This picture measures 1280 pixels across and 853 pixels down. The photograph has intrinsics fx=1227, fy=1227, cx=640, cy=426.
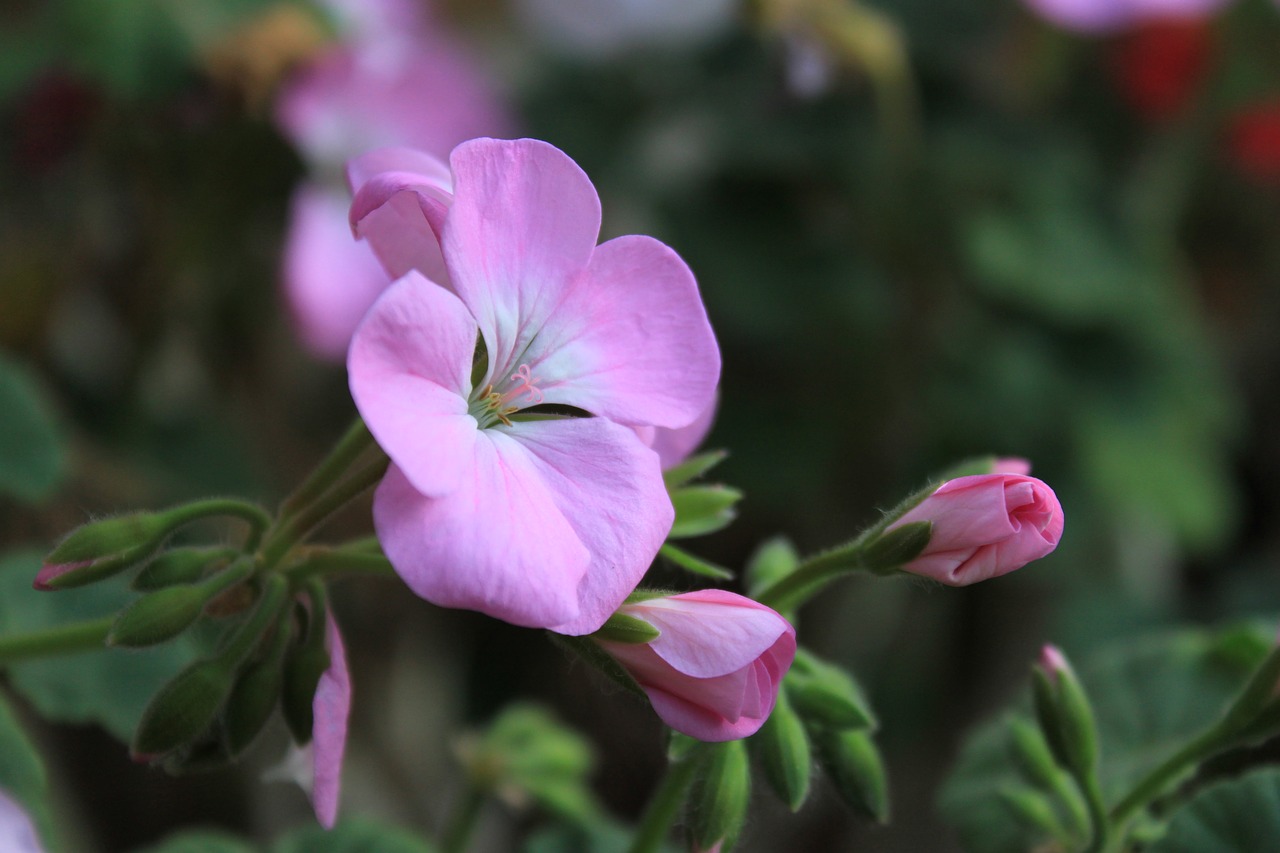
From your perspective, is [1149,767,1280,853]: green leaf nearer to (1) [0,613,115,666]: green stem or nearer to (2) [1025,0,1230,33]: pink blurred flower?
(1) [0,613,115,666]: green stem

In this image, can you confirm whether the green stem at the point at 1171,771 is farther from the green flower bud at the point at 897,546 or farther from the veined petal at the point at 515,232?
the veined petal at the point at 515,232

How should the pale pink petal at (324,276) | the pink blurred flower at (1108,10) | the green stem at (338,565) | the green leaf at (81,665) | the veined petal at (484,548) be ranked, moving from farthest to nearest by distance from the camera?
the pink blurred flower at (1108,10), the pale pink petal at (324,276), the green leaf at (81,665), the green stem at (338,565), the veined petal at (484,548)

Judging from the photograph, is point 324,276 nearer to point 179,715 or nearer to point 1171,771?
point 179,715

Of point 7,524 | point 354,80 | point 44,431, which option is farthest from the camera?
point 354,80

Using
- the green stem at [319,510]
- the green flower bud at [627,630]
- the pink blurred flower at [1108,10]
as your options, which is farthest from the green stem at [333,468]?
the pink blurred flower at [1108,10]

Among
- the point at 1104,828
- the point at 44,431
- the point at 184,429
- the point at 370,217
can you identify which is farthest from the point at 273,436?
the point at 1104,828

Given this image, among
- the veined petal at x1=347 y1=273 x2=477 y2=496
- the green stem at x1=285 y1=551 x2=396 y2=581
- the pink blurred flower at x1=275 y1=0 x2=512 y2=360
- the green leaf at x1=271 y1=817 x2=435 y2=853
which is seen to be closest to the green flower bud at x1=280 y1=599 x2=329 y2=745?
the green stem at x1=285 y1=551 x2=396 y2=581

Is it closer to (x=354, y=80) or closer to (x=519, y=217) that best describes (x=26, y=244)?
(x=354, y=80)
